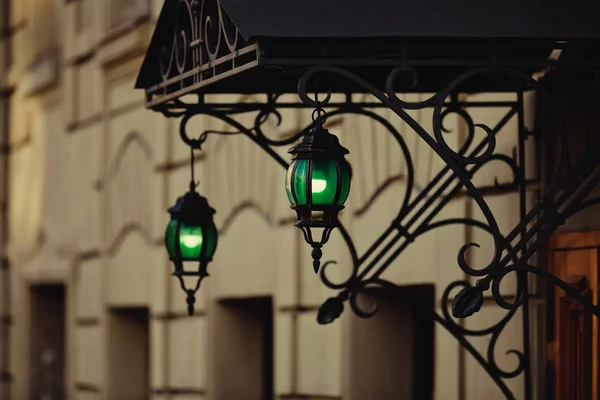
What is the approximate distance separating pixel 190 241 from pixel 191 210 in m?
0.15

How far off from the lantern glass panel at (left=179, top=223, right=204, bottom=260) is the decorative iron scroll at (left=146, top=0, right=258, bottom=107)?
0.68 metres

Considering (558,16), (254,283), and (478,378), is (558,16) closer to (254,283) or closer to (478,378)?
(478,378)

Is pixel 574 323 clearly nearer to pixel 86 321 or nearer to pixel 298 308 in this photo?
pixel 298 308

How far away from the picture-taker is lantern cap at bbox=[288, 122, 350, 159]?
6.55 meters

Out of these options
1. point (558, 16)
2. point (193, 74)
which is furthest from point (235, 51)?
point (558, 16)

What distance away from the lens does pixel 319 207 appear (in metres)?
6.62

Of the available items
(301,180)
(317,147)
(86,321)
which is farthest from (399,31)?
(86,321)

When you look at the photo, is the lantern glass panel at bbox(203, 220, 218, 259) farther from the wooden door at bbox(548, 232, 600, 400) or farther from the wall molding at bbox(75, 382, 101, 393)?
the wall molding at bbox(75, 382, 101, 393)

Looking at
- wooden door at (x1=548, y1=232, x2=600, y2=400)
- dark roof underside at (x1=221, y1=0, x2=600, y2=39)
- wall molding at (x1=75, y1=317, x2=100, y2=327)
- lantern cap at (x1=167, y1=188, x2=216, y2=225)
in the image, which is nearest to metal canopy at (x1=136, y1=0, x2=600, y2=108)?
dark roof underside at (x1=221, y1=0, x2=600, y2=39)

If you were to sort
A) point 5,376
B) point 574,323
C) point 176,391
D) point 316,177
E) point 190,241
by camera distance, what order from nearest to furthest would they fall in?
point 316,177
point 574,323
point 190,241
point 176,391
point 5,376

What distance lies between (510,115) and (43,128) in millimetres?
9529

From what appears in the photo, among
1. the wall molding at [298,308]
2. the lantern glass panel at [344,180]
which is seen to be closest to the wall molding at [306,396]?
the wall molding at [298,308]

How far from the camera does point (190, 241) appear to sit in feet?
27.9

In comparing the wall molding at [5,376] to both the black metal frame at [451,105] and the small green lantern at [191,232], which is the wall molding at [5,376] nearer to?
the small green lantern at [191,232]
